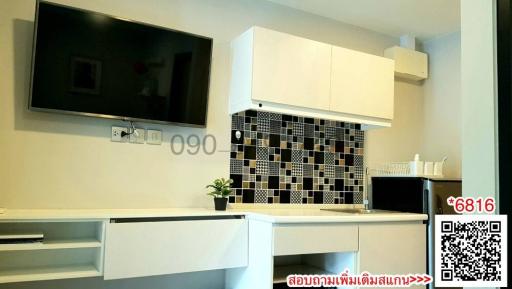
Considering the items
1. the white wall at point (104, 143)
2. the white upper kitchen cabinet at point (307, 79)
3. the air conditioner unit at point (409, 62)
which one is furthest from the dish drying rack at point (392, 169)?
the white wall at point (104, 143)

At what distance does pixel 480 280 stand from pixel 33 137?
2276 millimetres

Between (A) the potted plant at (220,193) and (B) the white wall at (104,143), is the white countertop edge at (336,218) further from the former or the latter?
(B) the white wall at (104,143)

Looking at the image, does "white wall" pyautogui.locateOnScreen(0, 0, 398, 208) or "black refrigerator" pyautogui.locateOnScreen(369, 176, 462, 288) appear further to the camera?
"black refrigerator" pyautogui.locateOnScreen(369, 176, 462, 288)

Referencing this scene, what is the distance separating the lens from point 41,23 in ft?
6.95

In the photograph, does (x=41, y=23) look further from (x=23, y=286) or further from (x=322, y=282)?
(x=322, y=282)

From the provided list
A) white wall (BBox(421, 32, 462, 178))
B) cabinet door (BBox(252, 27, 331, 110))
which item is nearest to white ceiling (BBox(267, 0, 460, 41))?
white wall (BBox(421, 32, 462, 178))

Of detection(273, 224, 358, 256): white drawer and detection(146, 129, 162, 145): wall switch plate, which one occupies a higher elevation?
detection(146, 129, 162, 145): wall switch plate

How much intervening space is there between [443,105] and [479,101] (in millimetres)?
2869

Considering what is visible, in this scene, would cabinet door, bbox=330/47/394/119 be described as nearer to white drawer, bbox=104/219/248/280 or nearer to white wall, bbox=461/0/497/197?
white drawer, bbox=104/219/248/280

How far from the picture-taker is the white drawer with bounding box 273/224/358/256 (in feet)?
7.47

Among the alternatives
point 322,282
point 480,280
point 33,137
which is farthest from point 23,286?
point 480,280

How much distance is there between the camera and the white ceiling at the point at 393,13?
10.1 ft

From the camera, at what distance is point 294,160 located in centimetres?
311

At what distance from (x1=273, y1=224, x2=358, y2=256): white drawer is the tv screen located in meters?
0.94
